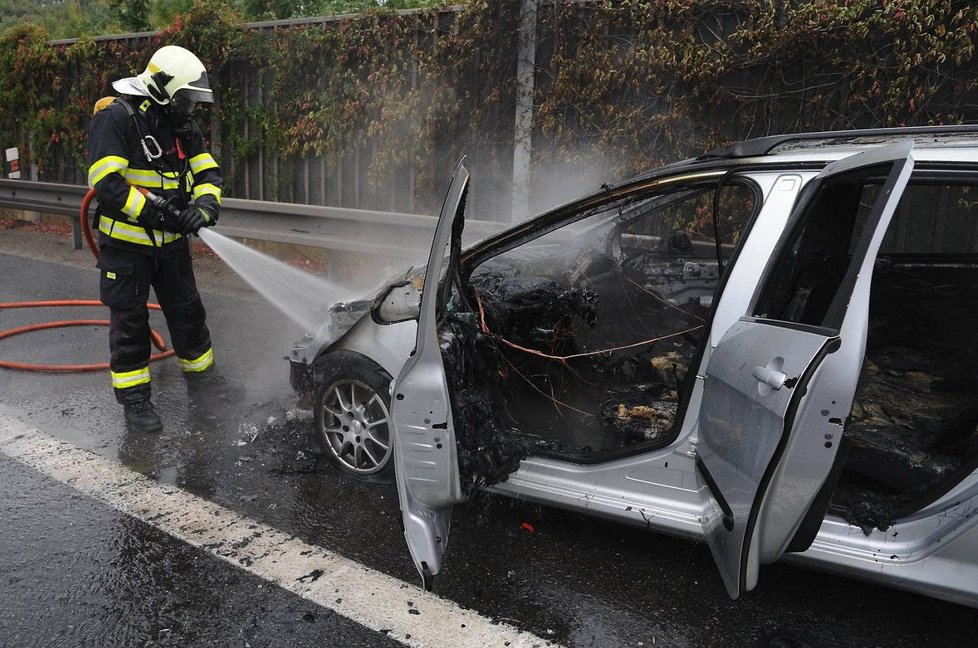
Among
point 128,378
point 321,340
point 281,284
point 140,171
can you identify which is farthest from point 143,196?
point 281,284

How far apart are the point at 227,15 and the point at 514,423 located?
26.4 feet

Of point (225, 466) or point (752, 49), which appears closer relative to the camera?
point (225, 466)

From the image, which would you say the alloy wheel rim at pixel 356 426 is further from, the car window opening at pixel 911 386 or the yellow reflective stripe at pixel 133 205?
the car window opening at pixel 911 386

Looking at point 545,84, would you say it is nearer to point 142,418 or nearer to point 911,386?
point 911,386

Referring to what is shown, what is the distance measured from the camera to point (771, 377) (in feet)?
6.76

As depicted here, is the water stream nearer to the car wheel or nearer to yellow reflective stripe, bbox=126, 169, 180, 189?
yellow reflective stripe, bbox=126, 169, 180, 189

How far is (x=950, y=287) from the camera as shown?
386 cm

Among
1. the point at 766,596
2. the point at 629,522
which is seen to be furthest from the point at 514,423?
the point at 766,596

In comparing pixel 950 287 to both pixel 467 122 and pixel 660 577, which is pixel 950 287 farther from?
pixel 467 122

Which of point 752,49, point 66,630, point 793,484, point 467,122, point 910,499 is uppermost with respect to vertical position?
point 752,49

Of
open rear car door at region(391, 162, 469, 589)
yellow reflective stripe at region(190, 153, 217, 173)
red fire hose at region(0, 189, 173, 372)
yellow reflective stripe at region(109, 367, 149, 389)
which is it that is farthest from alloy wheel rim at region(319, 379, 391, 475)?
yellow reflective stripe at region(190, 153, 217, 173)

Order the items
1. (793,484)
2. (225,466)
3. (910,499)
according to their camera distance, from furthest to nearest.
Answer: (225,466), (910,499), (793,484)

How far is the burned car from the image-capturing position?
209 cm

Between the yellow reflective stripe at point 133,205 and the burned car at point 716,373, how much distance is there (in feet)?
3.71
